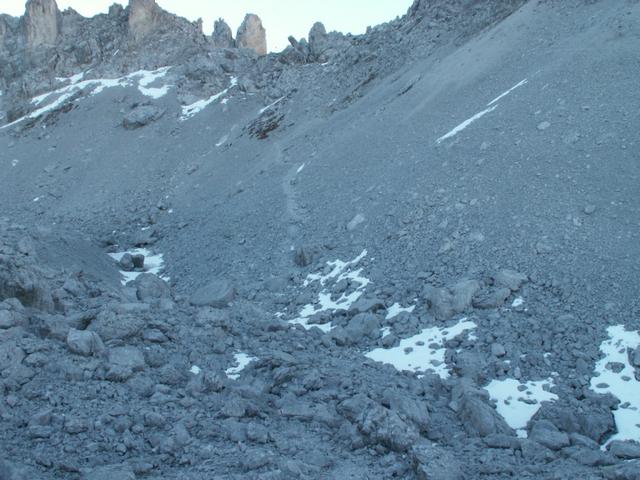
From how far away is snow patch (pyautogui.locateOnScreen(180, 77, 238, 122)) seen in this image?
129ft

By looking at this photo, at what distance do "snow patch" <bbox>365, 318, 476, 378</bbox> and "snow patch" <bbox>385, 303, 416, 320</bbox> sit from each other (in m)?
0.86

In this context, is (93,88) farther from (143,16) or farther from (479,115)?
(479,115)

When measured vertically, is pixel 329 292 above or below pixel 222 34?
below

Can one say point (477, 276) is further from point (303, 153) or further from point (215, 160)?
point (215, 160)

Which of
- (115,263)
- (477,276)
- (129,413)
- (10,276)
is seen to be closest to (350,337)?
(477,276)

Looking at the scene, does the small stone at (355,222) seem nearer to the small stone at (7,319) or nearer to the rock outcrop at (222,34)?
the small stone at (7,319)

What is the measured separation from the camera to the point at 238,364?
10523mm

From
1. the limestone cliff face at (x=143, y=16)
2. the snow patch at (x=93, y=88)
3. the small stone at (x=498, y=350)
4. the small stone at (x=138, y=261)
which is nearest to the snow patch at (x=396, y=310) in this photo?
the small stone at (x=498, y=350)

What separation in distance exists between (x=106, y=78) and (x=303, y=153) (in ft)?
87.8

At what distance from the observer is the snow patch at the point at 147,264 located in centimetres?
1848

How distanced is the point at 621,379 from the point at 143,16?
4937 cm

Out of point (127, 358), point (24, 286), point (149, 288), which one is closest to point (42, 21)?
point (149, 288)

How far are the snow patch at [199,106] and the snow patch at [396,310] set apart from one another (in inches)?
1158

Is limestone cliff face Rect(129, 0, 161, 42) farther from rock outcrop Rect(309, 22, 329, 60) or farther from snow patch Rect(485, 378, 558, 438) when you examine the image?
snow patch Rect(485, 378, 558, 438)
